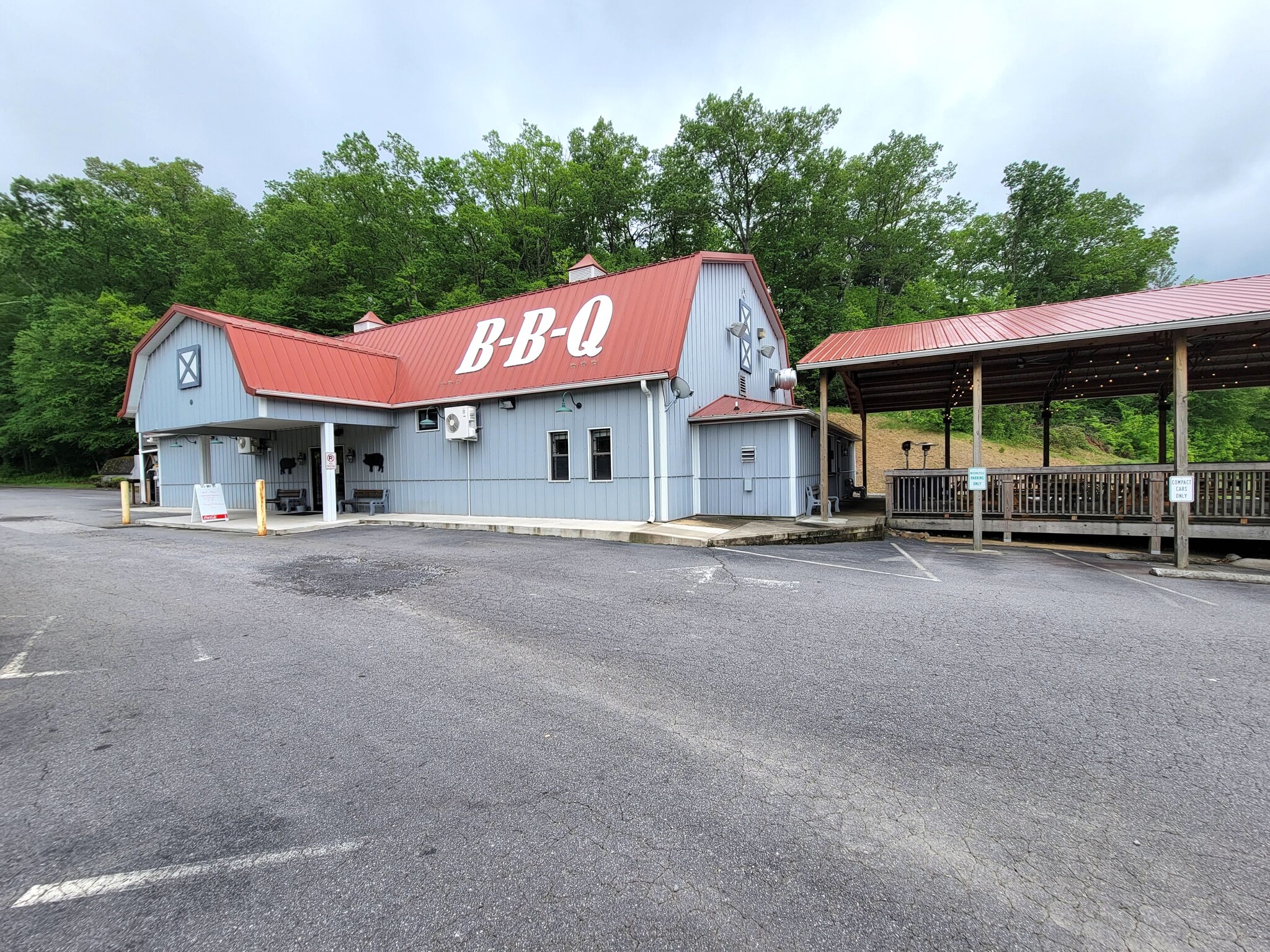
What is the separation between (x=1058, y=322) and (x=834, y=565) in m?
6.10

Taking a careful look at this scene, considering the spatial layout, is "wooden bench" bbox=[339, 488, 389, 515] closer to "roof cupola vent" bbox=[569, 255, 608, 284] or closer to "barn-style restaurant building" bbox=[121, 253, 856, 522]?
"barn-style restaurant building" bbox=[121, 253, 856, 522]

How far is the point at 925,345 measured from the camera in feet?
32.5

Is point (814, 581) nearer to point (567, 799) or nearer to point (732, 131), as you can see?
point (567, 799)

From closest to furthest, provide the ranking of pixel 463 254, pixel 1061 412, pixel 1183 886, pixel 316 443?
1. pixel 1183 886
2. pixel 316 443
3. pixel 463 254
4. pixel 1061 412

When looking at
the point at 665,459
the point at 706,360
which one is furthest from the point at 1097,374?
the point at 665,459

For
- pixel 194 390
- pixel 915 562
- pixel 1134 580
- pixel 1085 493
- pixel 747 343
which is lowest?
pixel 1134 580

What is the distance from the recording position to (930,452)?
24688 mm

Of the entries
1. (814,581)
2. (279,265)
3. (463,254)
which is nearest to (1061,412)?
(814,581)

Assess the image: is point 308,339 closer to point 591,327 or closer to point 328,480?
point 328,480

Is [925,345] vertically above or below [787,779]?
above

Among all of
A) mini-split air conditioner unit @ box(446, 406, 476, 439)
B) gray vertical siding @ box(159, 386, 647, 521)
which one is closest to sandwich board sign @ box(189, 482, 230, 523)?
gray vertical siding @ box(159, 386, 647, 521)

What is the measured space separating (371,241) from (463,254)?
720cm

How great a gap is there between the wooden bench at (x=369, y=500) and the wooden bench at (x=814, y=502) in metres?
12.3

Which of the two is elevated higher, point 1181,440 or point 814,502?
point 1181,440
